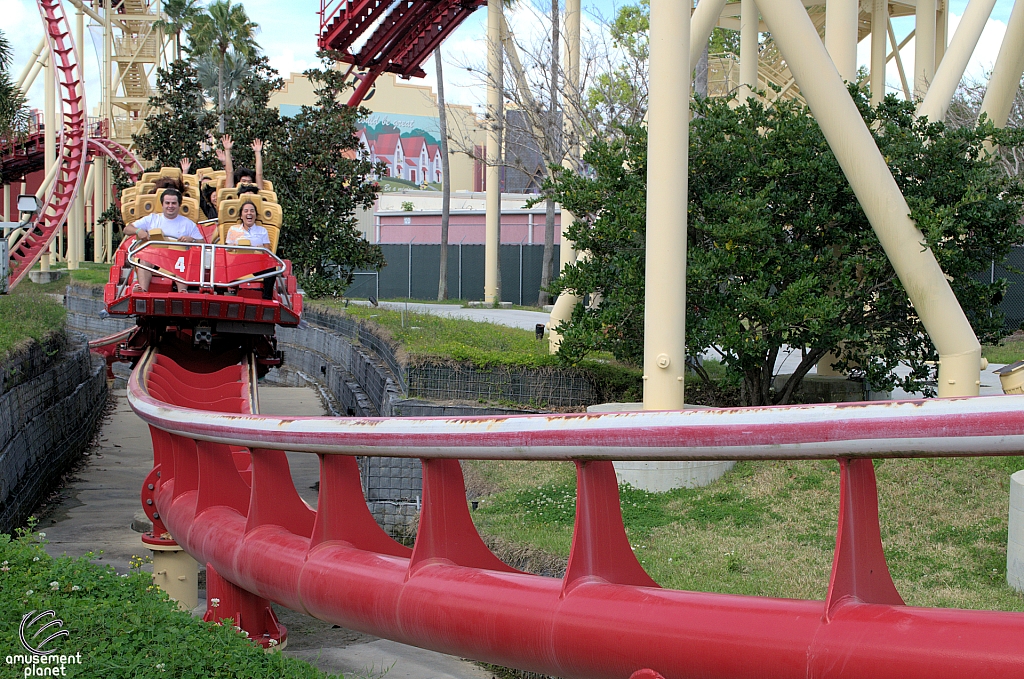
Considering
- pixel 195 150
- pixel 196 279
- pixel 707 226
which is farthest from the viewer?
pixel 195 150

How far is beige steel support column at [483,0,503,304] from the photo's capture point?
21547mm

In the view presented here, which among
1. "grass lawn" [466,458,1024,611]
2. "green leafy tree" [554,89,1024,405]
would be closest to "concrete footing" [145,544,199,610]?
"grass lawn" [466,458,1024,611]

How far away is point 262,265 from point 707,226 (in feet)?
19.4

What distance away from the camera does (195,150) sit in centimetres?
3078

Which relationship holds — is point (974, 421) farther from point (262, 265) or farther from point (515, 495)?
point (262, 265)

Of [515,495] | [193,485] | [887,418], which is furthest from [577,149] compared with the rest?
[887,418]

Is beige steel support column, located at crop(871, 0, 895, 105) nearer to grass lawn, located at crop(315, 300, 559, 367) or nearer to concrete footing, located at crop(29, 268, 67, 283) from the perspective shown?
grass lawn, located at crop(315, 300, 559, 367)

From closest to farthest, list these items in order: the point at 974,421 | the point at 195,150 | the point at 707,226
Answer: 1. the point at 974,421
2. the point at 707,226
3. the point at 195,150

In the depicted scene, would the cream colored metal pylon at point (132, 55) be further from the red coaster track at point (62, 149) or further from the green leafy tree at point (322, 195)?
the green leafy tree at point (322, 195)

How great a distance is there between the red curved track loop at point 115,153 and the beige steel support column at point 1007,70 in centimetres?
3068

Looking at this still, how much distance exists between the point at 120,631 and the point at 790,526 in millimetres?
4691

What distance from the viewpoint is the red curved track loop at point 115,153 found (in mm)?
36250

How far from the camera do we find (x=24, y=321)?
14.1 m

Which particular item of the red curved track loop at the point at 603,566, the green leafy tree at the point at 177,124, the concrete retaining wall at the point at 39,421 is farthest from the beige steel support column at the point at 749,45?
the green leafy tree at the point at 177,124
